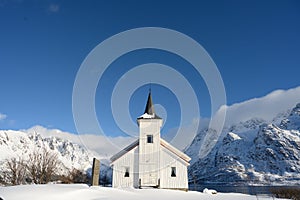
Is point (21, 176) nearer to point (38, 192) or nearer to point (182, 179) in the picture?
point (182, 179)

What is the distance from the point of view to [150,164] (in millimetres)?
31188

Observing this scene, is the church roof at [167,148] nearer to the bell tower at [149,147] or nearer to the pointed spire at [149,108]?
the bell tower at [149,147]

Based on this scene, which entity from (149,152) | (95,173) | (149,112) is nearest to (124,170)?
(149,152)

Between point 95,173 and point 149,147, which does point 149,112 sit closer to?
point 149,147

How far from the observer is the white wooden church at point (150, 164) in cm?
3053

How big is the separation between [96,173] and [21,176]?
19568mm

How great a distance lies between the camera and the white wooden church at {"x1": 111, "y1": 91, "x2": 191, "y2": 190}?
3053 cm

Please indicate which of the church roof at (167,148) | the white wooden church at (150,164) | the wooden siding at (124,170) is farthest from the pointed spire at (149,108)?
the wooden siding at (124,170)

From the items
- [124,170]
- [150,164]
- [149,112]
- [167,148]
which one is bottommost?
[124,170]

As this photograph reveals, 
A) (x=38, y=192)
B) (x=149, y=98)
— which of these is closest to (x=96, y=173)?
(x=38, y=192)

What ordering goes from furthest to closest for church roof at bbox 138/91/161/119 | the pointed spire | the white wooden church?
the pointed spire
church roof at bbox 138/91/161/119
the white wooden church

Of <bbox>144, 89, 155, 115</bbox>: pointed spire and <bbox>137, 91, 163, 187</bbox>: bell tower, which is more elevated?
<bbox>144, 89, 155, 115</bbox>: pointed spire

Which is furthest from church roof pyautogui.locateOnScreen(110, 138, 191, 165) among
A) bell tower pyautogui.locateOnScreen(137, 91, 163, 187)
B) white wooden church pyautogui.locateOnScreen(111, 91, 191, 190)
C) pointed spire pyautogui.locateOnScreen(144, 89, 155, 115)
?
pointed spire pyautogui.locateOnScreen(144, 89, 155, 115)

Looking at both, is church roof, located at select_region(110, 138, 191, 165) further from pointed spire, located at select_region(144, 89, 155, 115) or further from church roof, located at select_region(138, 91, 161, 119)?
pointed spire, located at select_region(144, 89, 155, 115)
